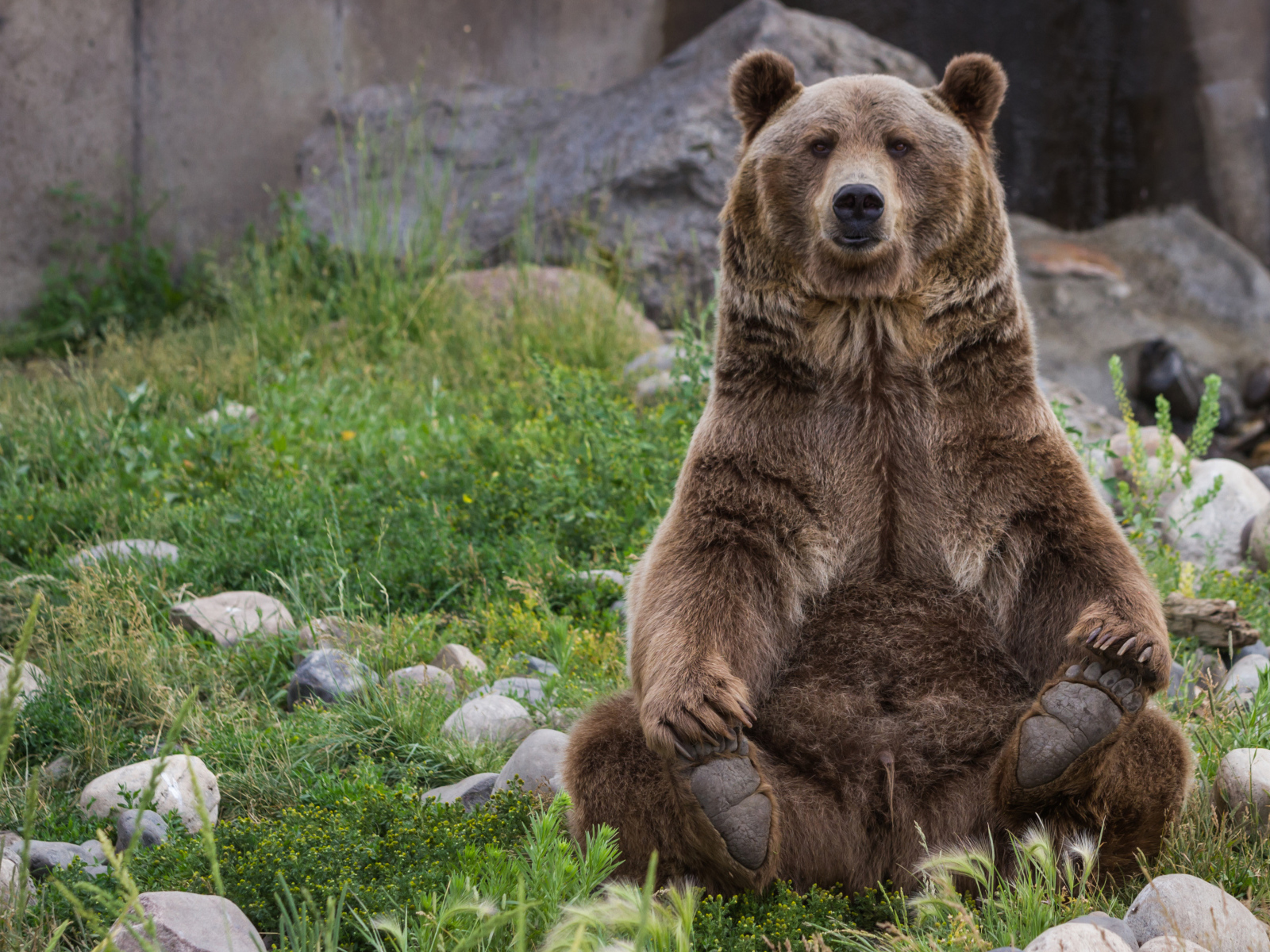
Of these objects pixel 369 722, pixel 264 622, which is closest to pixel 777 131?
pixel 369 722

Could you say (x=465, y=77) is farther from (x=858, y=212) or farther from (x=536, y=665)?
(x=858, y=212)

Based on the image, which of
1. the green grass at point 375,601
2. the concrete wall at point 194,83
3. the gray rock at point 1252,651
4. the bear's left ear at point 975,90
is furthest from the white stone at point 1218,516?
the concrete wall at point 194,83

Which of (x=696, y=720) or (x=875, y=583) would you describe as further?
(x=875, y=583)

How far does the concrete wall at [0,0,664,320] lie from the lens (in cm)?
841

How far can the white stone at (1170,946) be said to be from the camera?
180 cm

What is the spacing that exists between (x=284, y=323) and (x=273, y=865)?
5505 millimetres

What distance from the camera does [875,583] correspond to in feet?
8.13

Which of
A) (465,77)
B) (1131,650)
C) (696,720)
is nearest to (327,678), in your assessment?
(696,720)

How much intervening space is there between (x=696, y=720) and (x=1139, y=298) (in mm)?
9129

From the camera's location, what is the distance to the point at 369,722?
3.27 metres

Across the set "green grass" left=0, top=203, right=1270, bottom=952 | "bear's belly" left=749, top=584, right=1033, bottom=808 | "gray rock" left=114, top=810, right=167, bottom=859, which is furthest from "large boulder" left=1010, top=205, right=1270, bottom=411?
"gray rock" left=114, top=810, right=167, bottom=859

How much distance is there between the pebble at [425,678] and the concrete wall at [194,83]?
20.3ft

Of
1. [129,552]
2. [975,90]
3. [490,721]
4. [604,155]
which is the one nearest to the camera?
[975,90]

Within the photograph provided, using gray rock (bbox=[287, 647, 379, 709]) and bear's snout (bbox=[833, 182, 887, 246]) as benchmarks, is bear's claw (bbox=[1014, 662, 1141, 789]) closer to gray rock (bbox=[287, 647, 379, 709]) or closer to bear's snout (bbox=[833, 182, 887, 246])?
A: bear's snout (bbox=[833, 182, 887, 246])
